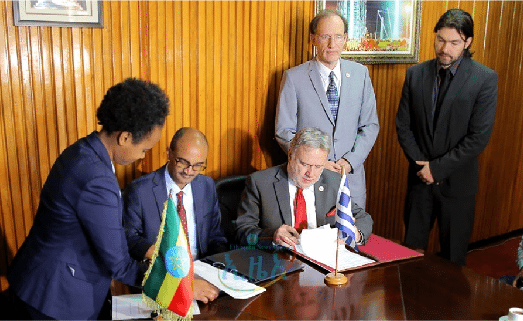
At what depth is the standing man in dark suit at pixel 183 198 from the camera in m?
2.28

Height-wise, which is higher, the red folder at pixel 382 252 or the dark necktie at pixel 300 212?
the dark necktie at pixel 300 212

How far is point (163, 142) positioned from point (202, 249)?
37.9 inches

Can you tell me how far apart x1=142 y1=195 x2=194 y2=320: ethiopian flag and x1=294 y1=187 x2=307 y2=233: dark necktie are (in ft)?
2.97

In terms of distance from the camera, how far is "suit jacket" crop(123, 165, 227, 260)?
2299mm

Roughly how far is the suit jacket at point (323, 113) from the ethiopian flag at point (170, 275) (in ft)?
4.86

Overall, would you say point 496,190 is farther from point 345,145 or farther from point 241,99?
point 241,99

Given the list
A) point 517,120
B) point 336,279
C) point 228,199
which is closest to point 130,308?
point 336,279

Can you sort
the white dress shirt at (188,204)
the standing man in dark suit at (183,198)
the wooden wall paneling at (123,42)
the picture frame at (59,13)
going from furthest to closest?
1. the wooden wall paneling at (123,42)
2. the picture frame at (59,13)
3. the white dress shirt at (188,204)
4. the standing man in dark suit at (183,198)

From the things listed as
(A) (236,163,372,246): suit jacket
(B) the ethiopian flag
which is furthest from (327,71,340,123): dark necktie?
(B) the ethiopian flag

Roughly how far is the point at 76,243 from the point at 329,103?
6.13 ft

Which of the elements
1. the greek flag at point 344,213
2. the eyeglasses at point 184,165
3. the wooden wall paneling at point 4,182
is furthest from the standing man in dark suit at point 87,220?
the wooden wall paneling at point 4,182

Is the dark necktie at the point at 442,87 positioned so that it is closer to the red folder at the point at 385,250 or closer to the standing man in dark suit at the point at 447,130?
the standing man in dark suit at the point at 447,130

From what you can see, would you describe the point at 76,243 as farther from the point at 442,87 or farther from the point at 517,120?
the point at 517,120

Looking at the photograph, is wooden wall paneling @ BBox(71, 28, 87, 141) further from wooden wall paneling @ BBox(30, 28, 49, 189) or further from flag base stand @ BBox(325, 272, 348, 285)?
flag base stand @ BBox(325, 272, 348, 285)
